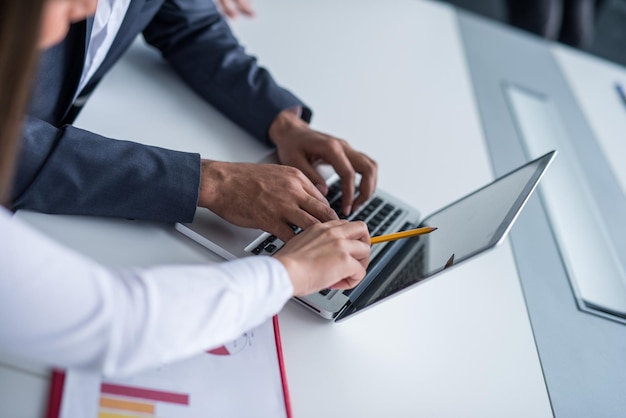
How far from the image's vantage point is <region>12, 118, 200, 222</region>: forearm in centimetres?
74

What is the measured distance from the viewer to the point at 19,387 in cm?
60

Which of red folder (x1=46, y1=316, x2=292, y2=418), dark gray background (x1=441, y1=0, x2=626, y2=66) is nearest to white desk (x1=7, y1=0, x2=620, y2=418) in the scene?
red folder (x1=46, y1=316, x2=292, y2=418)

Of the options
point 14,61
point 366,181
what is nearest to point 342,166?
point 366,181

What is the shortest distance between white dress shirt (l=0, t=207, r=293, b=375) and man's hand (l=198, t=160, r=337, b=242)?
0.64ft

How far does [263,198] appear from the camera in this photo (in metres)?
0.82

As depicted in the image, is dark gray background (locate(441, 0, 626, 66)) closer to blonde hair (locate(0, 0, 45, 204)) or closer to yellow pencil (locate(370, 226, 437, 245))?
yellow pencil (locate(370, 226, 437, 245))

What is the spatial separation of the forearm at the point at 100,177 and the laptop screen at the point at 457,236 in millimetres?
270

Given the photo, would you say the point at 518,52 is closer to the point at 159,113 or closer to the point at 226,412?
the point at 159,113

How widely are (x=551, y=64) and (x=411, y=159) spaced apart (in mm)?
737

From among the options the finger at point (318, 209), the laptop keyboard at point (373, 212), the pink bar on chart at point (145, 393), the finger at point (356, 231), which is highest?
the finger at point (356, 231)

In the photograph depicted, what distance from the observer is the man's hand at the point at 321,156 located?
0.96m

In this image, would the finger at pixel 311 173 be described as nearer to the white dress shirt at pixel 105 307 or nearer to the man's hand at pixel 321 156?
the man's hand at pixel 321 156

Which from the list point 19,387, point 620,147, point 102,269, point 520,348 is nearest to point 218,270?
point 102,269

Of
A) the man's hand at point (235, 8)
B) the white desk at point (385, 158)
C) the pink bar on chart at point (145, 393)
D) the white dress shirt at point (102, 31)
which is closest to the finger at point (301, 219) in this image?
the white desk at point (385, 158)
